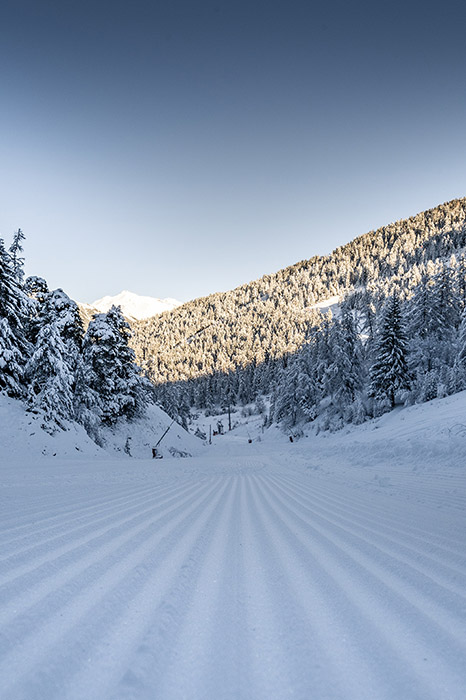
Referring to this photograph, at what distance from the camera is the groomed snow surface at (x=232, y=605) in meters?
1.16

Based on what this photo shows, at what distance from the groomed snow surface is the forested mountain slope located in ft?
240

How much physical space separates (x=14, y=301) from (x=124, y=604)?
16.3 metres

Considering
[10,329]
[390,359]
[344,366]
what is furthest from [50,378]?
[344,366]

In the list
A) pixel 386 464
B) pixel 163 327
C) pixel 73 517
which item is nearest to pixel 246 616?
pixel 73 517

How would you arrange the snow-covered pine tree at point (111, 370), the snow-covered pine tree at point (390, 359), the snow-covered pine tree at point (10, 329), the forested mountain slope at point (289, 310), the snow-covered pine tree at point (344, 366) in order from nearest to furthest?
the snow-covered pine tree at point (10, 329) → the snow-covered pine tree at point (111, 370) → the snow-covered pine tree at point (390, 359) → the snow-covered pine tree at point (344, 366) → the forested mountain slope at point (289, 310)

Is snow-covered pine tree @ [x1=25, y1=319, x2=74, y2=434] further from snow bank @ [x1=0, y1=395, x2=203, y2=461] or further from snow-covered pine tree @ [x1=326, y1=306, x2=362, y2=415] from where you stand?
snow-covered pine tree @ [x1=326, y1=306, x2=362, y2=415]

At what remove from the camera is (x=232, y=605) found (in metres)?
1.73

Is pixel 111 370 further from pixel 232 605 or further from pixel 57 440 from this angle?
pixel 232 605

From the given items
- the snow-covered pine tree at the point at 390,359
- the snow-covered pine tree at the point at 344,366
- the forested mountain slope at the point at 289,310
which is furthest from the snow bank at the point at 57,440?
the forested mountain slope at the point at 289,310

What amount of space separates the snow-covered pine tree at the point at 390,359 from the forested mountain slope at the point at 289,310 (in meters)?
48.8

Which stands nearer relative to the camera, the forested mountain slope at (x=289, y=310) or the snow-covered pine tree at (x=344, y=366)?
the snow-covered pine tree at (x=344, y=366)

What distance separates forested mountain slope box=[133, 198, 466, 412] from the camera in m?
98.6

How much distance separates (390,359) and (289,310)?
118 m

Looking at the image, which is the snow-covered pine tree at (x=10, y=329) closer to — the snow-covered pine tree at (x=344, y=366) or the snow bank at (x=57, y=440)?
the snow bank at (x=57, y=440)
